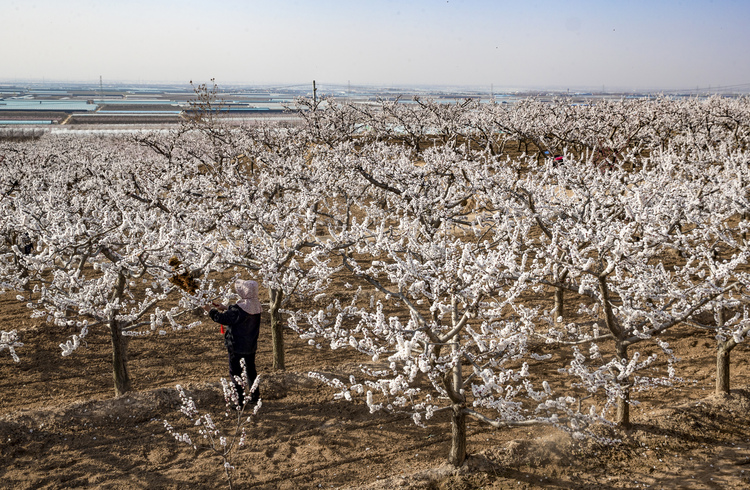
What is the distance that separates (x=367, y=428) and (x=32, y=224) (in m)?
5.38

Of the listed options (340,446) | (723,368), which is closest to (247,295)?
(340,446)

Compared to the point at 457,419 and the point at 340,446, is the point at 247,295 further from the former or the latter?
the point at 457,419

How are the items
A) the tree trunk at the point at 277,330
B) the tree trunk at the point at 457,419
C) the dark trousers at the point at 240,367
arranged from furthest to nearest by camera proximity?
the tree trunk at the point at 277,330, the dark trousers at the point at 240,367, the tree trunk at the point at 457,419

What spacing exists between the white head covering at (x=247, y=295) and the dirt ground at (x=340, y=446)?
144 centimetres

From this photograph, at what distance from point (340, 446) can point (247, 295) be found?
2.15 metres

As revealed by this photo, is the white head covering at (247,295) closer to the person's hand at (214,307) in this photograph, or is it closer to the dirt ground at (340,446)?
the person's hand at (214,307)

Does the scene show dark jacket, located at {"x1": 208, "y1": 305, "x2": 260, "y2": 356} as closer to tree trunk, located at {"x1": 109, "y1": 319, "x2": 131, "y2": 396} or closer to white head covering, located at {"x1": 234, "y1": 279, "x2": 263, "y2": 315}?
white head covering, located at {"x1": 234, "y1": 279, "x2": 263, "y2": 315}

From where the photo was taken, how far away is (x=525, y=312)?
4.80m

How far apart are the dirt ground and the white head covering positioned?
144 cm

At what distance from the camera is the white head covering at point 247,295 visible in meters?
6.27

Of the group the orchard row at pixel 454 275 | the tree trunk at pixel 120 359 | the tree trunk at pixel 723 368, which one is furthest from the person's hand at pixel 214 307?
the tree trunk at pixel 723 368

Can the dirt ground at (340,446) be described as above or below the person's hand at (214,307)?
below

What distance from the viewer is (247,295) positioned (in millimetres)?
6320

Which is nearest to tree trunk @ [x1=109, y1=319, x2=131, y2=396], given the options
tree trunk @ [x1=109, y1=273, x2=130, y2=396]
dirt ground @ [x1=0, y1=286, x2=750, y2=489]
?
tree trunk @ [x1=109, y1=273, x2=130, y2=396]
